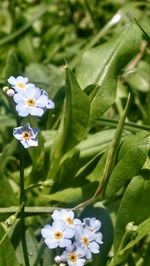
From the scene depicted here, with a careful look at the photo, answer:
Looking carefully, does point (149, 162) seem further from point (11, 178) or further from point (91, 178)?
point (11, 178)

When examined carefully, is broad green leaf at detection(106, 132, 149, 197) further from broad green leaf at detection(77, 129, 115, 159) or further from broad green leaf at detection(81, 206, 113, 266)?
broad green leaf at detection(77, 129, 115, 159)

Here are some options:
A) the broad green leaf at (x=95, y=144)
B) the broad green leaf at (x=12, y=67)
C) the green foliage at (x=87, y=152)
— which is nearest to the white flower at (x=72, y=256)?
the green foliage at (x=87, y=152)

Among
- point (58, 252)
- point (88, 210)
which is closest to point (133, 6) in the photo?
point (88, 210)

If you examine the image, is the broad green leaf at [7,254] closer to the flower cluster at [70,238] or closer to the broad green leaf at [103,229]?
the flower cluster at [70,238]

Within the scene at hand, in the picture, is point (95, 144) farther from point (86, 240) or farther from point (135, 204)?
point (86, 240)

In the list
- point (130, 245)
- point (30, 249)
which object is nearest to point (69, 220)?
point (130, 245)

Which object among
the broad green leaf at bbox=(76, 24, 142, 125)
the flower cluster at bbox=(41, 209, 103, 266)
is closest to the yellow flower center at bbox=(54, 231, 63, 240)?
the flower cluster at bbox=(41, 209, 103, 266)

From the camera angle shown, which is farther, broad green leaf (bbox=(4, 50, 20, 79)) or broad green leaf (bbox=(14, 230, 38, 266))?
broad green leaf (bbox=(4, 50, 20, 79))
